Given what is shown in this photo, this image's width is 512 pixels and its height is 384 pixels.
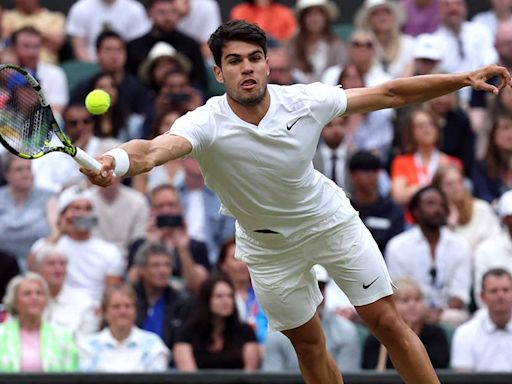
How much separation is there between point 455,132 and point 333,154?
1.47 m

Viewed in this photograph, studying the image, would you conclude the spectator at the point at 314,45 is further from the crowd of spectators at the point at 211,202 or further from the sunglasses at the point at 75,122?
the sunglasses at the point at 75,122

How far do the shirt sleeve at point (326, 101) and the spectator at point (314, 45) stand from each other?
6506 mm

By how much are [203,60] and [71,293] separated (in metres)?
3.72

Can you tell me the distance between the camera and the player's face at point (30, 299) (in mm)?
10648

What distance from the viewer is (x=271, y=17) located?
15039 mm

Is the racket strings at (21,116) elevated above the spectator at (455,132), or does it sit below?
below

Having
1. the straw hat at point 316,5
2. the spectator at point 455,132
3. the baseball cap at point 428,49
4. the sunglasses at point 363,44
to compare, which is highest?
the straw hat at point 316,5

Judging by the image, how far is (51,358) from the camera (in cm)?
1067

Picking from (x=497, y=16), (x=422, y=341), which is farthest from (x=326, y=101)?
(x=497, y=16)

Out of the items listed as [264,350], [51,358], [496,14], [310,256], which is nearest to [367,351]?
Answer: [264,350]

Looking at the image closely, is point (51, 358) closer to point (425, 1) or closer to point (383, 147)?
point (383, 147)

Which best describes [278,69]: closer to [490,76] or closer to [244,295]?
[244,295]

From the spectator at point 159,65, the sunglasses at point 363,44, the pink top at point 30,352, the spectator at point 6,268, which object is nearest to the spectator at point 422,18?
the sunglasses at point 363,44

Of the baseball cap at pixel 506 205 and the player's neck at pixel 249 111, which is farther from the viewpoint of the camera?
the baseball cap at pixel 506 205
